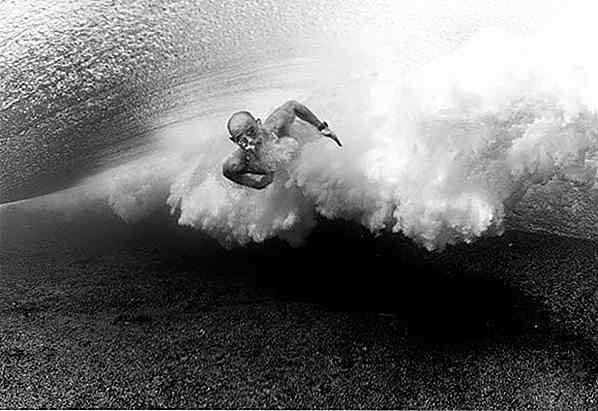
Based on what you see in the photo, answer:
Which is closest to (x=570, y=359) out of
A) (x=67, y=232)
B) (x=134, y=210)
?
(x=134, y=210)

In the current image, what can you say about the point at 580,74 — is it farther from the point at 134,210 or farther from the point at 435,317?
the point at 134,210

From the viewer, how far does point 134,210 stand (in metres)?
1.77

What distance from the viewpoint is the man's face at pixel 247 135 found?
1.05 m

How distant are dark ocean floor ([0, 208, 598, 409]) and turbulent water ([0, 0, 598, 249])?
0.28ft

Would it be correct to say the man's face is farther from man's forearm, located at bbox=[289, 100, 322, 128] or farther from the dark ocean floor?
the dark ocean floor

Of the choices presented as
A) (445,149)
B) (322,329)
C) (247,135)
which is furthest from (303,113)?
(322,329)

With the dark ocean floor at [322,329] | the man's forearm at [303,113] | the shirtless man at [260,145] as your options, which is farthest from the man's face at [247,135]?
the dark ocean floor at [322,329]

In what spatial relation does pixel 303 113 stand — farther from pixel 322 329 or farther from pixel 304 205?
pixel 322 329

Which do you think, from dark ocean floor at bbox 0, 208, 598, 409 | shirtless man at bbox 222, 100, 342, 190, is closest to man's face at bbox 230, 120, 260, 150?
shirtless man at bbox 222, 100, 342, 190

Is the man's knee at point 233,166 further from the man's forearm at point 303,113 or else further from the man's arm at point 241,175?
the man's forearm at point 303,113

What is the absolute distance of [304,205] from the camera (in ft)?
4.72

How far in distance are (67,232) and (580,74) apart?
1502mm

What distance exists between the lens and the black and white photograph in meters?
1.11

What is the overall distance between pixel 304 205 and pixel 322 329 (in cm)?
36
